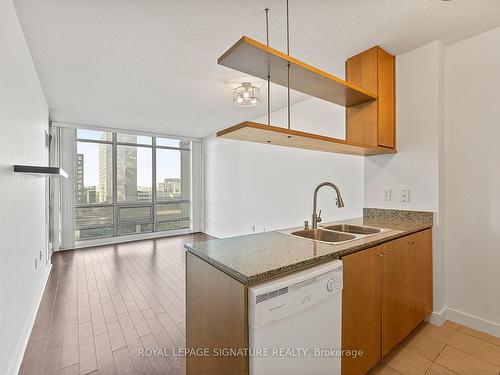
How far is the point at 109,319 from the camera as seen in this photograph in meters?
2.36

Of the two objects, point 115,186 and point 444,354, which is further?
point 115,186

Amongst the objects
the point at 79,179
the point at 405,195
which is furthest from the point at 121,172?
the point at 405,195

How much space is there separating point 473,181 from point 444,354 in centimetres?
139

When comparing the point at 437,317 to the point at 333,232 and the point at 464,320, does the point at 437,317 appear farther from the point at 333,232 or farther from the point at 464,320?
the point at 333,232

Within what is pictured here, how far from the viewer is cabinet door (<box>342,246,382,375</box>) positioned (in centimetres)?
137

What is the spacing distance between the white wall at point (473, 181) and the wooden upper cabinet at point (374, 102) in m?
0.46

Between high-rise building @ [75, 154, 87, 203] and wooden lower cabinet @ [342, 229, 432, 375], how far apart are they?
5.68 m

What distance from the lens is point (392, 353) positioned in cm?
184

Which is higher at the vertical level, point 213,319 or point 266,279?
point 266,279

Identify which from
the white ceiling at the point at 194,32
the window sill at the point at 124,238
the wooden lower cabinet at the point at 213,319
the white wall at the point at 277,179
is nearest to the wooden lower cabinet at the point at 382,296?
the wooden lower cabinet at the point at 213,319

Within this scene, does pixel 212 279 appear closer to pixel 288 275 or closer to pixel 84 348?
pixel 288 275

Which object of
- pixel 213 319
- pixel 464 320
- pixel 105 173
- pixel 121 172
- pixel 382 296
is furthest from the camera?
pixel 121 172

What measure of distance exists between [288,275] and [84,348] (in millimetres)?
1875

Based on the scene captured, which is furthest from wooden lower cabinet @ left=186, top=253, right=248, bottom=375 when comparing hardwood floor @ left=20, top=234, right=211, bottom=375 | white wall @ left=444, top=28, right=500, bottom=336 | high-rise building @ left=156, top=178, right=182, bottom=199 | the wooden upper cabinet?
high-rise building @ left=156, top=178, right=182, bottom=199
